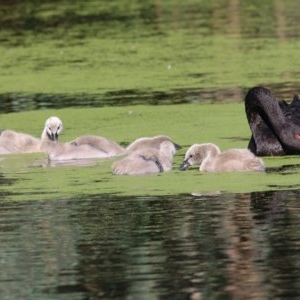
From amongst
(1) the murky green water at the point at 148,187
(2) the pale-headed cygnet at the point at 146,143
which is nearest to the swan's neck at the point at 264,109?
(1) the murky green water at the point at 148,187

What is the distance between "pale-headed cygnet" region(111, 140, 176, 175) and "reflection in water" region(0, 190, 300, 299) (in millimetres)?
770

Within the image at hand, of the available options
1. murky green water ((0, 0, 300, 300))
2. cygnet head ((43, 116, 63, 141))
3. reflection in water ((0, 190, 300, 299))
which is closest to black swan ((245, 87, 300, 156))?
murky green water ((0, 0, 300, 300))

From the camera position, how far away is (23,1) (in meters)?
33.6

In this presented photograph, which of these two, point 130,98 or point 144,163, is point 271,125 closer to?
point 144,163

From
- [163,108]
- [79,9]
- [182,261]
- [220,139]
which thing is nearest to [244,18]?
[79,9]

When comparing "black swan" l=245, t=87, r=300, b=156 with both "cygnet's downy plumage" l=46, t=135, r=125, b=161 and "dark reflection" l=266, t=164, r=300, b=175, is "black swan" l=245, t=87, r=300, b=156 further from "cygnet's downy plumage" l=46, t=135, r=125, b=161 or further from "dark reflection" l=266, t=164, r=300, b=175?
"cygnet's downy plumage" l=46, t=135, r=125, b=161

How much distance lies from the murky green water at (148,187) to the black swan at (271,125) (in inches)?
6.5

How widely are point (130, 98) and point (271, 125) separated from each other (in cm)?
409

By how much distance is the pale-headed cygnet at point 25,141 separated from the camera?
40.2 feet

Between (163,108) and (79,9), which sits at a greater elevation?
(79,9)

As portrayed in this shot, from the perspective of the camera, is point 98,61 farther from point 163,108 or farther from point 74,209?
point 74,209

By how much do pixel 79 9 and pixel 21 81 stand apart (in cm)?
1289

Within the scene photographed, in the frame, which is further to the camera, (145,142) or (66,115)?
(66,115)

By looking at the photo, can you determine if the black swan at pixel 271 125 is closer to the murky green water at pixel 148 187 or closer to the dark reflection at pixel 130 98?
the murky green water at pixel 148 187
